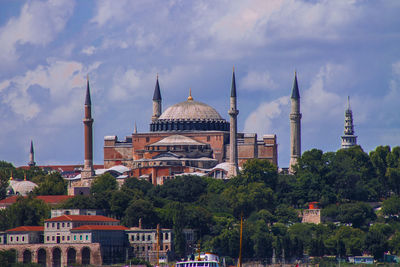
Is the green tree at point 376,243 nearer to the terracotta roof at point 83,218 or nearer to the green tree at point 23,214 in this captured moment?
the terracotta roof at point 83,218

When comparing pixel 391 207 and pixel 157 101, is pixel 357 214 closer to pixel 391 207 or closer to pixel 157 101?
pixel 391 207

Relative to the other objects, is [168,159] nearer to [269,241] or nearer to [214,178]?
[214,178]

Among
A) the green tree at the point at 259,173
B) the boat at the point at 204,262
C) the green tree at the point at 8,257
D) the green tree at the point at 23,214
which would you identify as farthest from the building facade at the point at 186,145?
the boat at the point at 204,262

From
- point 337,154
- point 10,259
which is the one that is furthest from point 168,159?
point 10,259

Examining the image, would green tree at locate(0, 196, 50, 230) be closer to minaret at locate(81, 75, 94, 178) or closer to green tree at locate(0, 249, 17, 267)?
green tree at locate(0, 249, 17, 267)

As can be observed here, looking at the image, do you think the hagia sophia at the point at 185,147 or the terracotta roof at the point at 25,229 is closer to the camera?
the terracotta roof at the point at 25,229

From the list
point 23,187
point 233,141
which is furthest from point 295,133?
point 23,187
